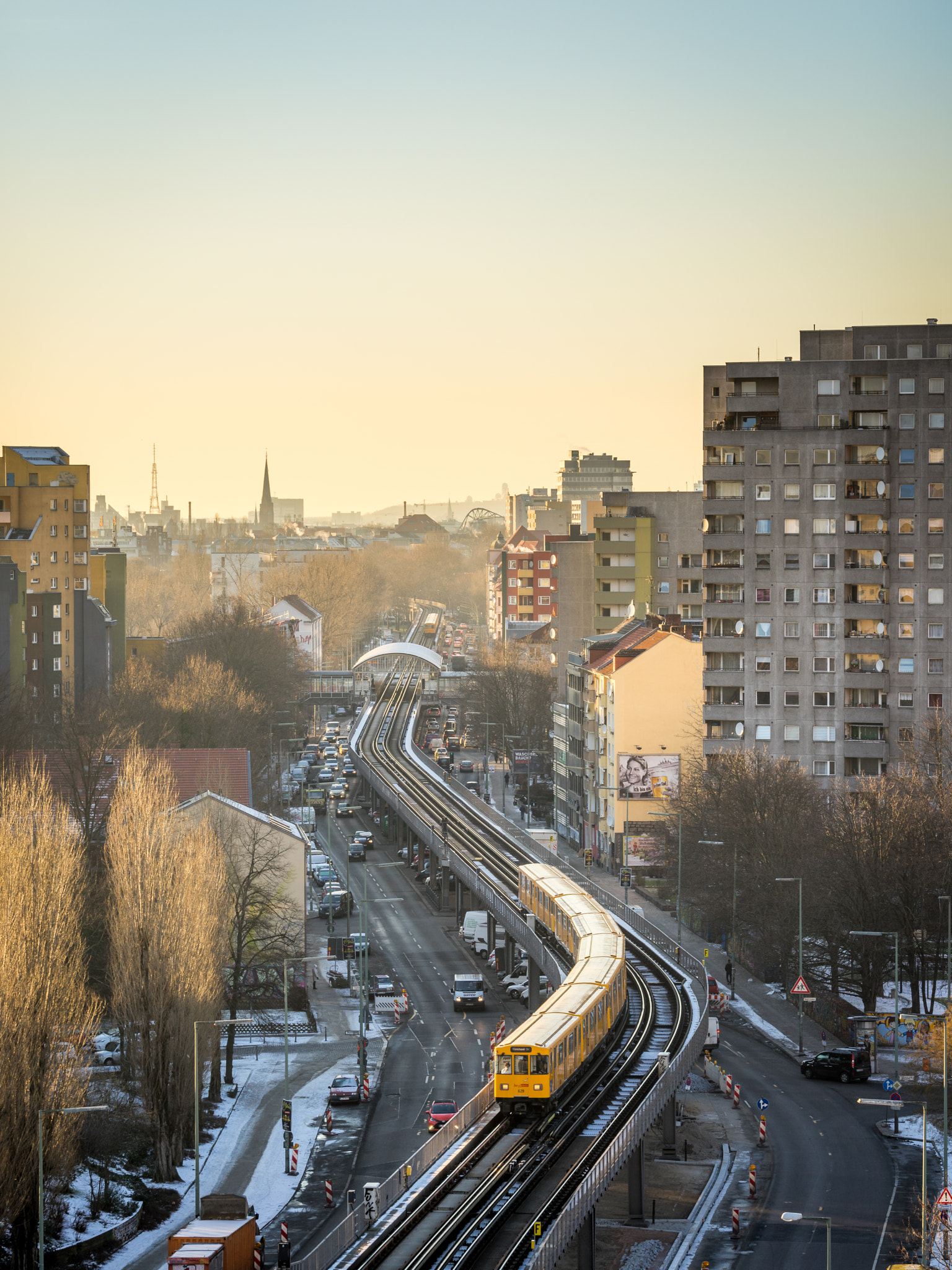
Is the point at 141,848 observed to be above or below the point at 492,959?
above

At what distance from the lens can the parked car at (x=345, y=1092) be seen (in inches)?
2589

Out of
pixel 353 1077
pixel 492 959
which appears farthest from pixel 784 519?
pixel 353 1077

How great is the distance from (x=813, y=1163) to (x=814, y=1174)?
1108 mm

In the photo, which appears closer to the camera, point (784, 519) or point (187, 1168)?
point (187, 1168)

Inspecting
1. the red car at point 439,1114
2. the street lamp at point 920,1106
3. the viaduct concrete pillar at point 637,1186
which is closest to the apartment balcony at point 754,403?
the street lamp at point 920,1106

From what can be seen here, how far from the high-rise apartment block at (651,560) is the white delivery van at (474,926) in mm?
60276

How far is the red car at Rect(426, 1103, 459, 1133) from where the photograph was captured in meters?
61.2

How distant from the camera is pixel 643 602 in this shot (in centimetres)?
15775

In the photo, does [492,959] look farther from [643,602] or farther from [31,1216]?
[643,602]

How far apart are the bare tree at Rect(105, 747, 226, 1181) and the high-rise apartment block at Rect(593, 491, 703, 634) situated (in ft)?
327

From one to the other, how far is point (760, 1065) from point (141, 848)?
27787 mm

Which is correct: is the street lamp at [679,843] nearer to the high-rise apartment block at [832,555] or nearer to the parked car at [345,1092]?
the high-rise apartment block at [832,555]

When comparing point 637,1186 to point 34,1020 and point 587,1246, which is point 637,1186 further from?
point 34,1020

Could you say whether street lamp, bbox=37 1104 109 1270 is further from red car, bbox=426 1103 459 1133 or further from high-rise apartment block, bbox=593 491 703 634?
high-rise apartment block, bbox=593 491 703 634
